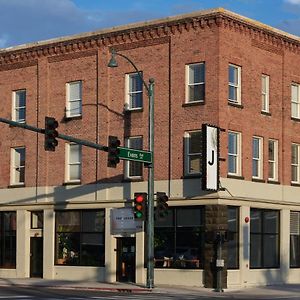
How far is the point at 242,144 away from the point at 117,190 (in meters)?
6.73

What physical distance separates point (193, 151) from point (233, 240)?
15.1 feet

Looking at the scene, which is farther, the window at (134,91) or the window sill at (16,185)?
the window sill at (16,185)

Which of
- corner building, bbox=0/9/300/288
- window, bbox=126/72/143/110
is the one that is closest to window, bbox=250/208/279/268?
corner building, bbox=0/9/300/288

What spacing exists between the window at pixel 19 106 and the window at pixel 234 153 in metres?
Answer: 12.7

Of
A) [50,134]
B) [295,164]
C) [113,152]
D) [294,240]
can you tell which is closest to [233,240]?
[294,240]

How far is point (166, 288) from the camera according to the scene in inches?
1479

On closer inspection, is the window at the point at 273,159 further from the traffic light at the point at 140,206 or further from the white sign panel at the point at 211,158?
the traffic light at the point at 140,206

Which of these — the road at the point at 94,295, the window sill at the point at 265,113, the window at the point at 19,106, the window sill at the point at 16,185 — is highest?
the window at the point at 19,106

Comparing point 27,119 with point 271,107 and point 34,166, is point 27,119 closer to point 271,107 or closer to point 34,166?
point 34,166

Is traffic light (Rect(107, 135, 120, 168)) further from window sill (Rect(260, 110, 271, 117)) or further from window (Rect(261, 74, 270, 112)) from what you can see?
window (Rect(261, 74, 270, 112))

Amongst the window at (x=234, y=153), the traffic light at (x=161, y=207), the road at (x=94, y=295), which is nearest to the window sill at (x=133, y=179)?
the window at (x=234, y=153)

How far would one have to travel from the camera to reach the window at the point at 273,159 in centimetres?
4219

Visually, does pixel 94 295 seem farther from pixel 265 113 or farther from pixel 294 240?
pixel 294 240

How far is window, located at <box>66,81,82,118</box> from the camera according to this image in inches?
1737
